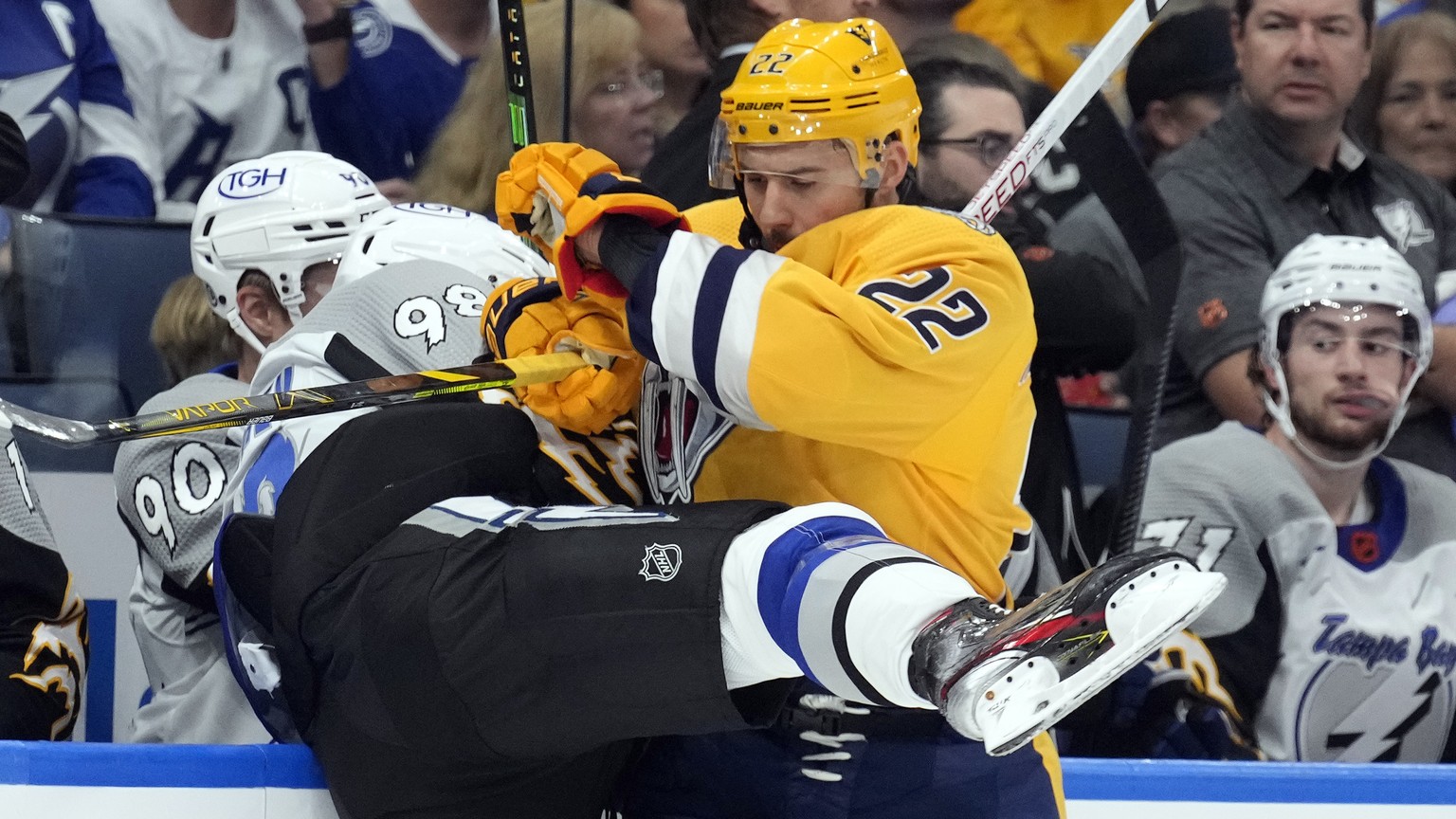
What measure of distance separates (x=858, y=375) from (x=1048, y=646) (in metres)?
0.42

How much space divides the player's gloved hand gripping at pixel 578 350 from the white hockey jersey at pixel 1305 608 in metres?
1.32

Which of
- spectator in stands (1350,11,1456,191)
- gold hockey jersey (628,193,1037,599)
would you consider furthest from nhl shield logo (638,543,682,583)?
spectator in stands (1350,11,1456,191)

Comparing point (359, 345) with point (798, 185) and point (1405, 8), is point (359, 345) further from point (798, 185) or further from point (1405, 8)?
point (1405, 8)

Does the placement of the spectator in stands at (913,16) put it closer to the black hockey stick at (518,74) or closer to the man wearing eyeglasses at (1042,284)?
the man wearing eyeglasses at (1042,284)

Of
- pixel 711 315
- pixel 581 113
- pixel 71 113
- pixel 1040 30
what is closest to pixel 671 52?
pixel 581 113

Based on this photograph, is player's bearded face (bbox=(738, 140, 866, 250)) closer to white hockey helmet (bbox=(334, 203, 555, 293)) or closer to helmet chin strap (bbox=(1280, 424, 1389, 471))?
white hockey helmet (bbox=(334, 203, 555, 293))

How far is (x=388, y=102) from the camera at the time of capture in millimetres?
3137

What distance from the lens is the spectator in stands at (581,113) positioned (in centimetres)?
296

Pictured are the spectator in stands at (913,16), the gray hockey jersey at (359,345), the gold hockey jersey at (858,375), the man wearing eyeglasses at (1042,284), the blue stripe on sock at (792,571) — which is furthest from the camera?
the spectator in stands at (913,16)

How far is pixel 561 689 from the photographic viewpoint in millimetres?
1463

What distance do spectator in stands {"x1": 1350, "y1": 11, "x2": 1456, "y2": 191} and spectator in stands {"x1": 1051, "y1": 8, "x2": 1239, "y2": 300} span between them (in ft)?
1.06

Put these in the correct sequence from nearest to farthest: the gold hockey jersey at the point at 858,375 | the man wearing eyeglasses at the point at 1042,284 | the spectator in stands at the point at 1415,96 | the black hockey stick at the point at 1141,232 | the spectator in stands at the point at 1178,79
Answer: the gold hockey jersey at the point at 858,375
the man wearing eyeglasses at the point at 1042,284
the black hockey stick at the point at 1141,232
the spectator in stands at the point at 1178,79
the spectator in stands at the point at 1415,96

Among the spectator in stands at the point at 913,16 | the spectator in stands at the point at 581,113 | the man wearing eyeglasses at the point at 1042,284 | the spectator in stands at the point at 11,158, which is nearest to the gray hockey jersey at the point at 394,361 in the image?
the spectator in stands at the point at 581,113

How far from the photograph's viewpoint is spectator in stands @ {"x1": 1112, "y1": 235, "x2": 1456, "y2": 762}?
281 centimetres
